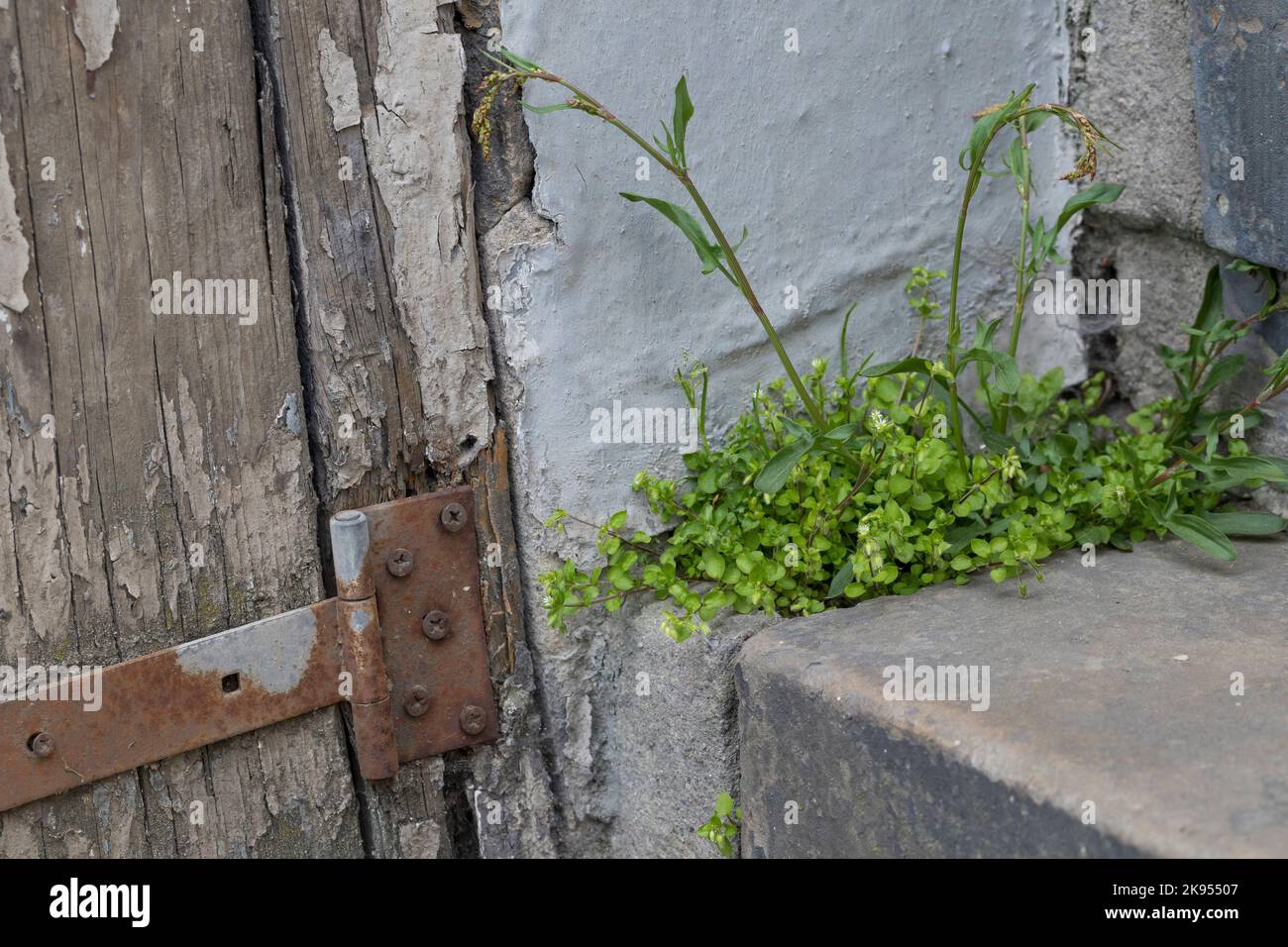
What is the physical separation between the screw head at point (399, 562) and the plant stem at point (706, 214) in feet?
2.14

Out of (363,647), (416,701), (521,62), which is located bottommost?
(416,701)

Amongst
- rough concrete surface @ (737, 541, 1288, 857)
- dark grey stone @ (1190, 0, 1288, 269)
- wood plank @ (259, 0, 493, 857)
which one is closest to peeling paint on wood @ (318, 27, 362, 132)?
wood plank @ (259, 0, 493, 857)

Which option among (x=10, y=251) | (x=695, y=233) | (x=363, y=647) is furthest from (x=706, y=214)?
(x=10, y=251)

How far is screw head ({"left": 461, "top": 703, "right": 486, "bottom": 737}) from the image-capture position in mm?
1932

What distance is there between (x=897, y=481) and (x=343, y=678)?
90cm

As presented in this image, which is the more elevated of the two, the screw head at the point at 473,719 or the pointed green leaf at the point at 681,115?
the pointed green leaf at the point at 681,115

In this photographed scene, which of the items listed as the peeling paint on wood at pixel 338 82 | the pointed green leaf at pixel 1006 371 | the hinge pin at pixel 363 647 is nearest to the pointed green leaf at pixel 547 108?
the peeling paint on wood at pixel 338 82

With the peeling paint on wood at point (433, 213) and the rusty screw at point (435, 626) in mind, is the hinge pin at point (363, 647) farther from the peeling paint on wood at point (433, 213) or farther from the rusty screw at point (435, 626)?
the peeling paint on wood at point (433, 213)

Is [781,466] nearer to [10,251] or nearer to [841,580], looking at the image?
[841,580]

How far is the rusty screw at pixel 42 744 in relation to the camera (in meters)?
1.60

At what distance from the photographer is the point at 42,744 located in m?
1.60
